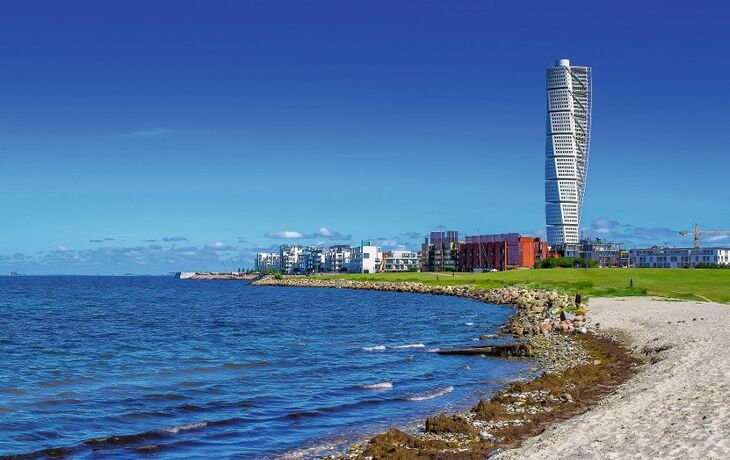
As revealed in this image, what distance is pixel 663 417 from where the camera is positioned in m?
17.2

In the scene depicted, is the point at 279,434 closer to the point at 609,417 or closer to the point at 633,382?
the point at 609,417

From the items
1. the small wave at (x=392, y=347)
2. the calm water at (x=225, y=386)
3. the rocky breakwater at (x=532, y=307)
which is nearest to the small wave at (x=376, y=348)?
the small wave at (x=392, y=347)

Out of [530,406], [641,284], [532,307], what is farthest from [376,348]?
[641,284]

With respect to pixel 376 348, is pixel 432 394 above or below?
above

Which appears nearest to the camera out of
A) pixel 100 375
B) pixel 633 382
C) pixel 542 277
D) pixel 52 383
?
pixel 633 382

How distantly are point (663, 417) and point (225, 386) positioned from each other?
17438mm

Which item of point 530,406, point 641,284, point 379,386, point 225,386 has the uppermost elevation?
point 641,284

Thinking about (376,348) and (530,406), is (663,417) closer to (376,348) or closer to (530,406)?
(530,406)

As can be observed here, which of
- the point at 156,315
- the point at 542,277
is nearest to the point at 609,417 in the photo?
the point at 156,315

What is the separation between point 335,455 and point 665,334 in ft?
84.0

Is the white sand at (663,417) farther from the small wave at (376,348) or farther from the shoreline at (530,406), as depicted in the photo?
the small wave at (376,348)

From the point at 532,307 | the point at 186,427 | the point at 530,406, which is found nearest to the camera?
the point at 186,427

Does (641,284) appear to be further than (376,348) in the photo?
Yes

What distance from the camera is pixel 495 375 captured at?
1193 inches
